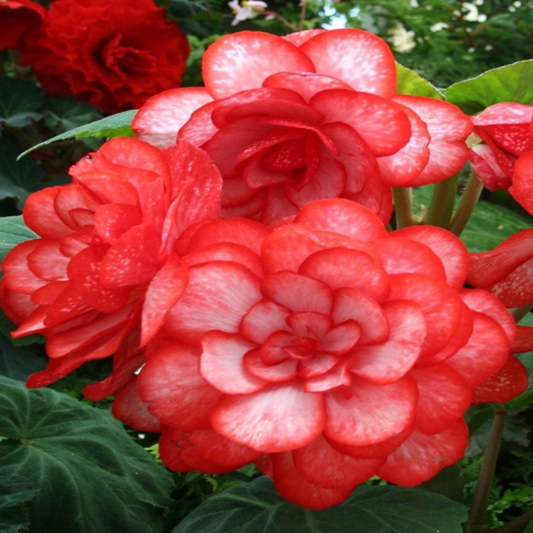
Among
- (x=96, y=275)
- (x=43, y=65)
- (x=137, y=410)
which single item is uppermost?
(x=96, y=275)

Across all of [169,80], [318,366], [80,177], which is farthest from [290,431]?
[169,80]

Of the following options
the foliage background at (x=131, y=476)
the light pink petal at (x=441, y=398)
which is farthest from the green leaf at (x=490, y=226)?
the light pink petal at (x=441, y=398)

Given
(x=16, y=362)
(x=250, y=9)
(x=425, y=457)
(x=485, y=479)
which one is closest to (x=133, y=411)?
(x=425, y=457)

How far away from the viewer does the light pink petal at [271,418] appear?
41 centimetres

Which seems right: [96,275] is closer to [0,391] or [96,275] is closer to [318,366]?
[318,366]

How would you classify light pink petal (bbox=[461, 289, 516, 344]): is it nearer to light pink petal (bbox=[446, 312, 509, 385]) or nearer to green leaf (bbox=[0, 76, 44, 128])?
light pink petal (bbox=[446, 312, 509, 385])

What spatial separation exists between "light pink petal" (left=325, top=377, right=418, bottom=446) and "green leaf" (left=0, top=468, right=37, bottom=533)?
1.20 feet

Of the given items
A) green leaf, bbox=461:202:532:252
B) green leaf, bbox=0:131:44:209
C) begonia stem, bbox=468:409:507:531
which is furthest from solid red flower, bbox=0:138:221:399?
green leaf, bbox=0:131:44:209

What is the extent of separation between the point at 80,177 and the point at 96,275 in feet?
0.20

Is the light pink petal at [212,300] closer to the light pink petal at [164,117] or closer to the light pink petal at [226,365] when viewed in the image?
the light pink petal at [226,365]

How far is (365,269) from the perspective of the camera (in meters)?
→ 0.42

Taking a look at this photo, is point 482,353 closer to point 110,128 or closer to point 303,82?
point 303,82

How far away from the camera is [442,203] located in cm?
63

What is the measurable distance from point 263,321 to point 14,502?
36 cm
